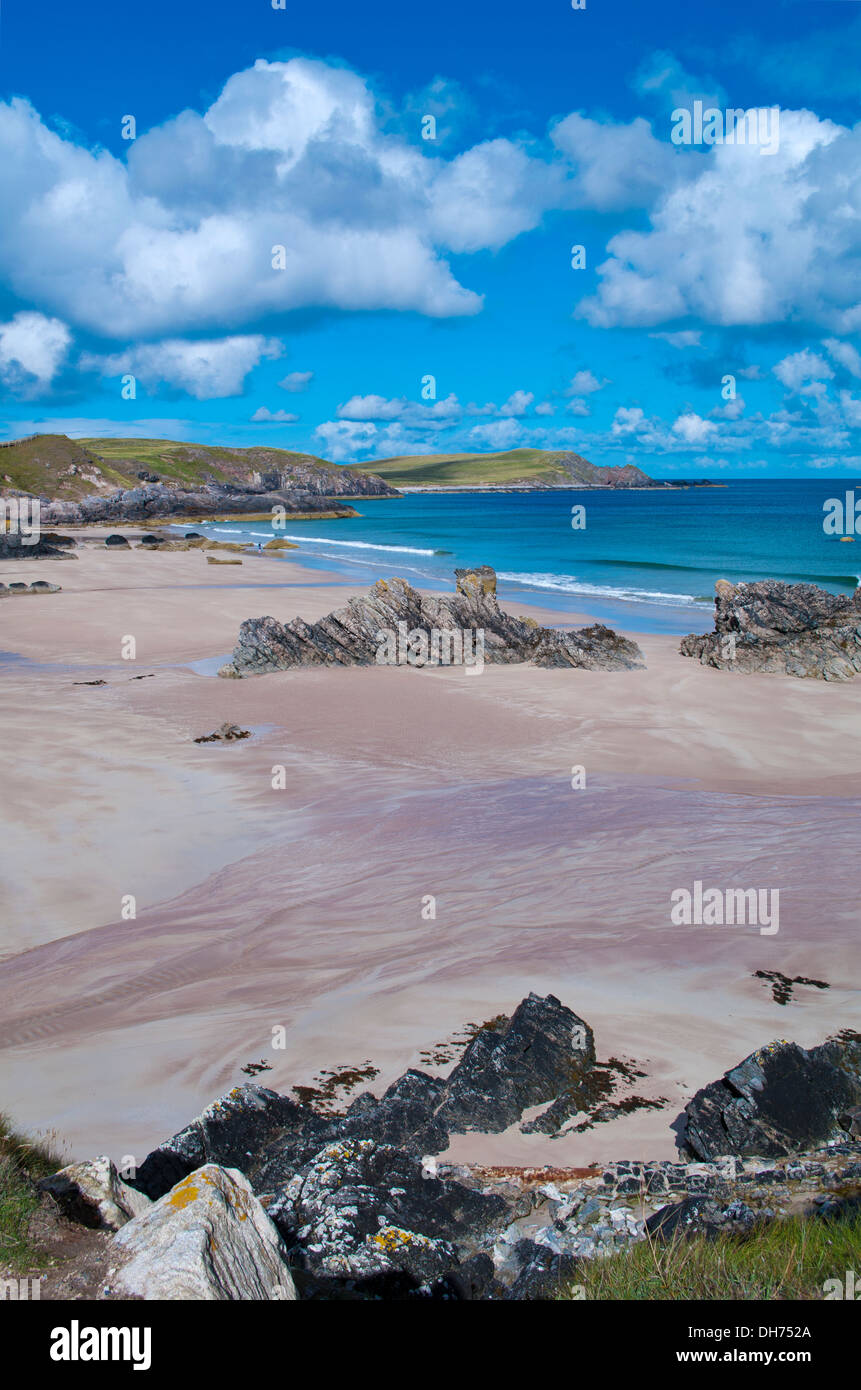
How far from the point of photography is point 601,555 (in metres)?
66.3

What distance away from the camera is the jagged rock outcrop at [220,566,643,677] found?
2231cm

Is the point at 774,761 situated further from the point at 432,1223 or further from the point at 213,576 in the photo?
the point at 213,576

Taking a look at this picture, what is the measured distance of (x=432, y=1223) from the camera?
162 inches

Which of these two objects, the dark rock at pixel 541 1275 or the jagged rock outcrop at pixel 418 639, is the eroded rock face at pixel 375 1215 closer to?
the dark rock at pixel 541 1275

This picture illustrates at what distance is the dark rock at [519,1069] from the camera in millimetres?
5426

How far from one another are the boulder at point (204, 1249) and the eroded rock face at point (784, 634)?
21218mm

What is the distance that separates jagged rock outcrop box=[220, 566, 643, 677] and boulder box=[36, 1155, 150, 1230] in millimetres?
17722

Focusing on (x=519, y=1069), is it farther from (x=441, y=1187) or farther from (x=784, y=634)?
(x=784, y=634)

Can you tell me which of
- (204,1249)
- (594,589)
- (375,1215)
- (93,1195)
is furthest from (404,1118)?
(594,589)

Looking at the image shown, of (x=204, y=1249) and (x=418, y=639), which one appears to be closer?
(x=204, y=1249)

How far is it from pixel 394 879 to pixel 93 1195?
6.47 meters

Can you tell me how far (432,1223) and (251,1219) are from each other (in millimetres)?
1029

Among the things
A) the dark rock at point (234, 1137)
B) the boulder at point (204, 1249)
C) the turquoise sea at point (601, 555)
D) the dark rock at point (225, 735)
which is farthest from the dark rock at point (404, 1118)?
the turquoise sea at point (601, 555)

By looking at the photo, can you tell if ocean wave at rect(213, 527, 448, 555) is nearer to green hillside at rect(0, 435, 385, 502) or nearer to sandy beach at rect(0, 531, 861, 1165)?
green hillside at rect(0, 435, 385, 502)
